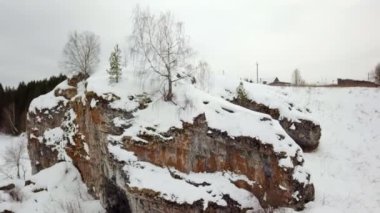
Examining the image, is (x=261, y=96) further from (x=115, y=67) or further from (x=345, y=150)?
(x=115, y=67)

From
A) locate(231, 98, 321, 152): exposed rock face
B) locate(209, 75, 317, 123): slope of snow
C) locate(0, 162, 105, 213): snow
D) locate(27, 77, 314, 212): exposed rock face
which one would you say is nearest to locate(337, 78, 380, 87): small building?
locate(209, 75, 317, 123): slope of snow

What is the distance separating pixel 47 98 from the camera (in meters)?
30.5

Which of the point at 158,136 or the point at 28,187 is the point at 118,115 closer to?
the point at 158,136

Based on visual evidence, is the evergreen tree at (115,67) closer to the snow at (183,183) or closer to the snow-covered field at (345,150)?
the snow at (183,183)

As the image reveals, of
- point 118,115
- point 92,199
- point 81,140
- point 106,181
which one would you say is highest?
point 118,115

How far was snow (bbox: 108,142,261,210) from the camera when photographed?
18.9m

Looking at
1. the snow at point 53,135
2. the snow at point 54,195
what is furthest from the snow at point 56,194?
the snow at point 53,135

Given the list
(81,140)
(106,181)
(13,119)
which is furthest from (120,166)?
(13,119)

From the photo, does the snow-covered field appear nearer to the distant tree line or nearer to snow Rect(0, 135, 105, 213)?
snow Rect(0, 135, 105, 213)

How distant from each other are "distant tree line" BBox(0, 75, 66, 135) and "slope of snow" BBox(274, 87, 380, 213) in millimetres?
31312

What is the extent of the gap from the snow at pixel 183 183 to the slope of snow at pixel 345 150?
242cm

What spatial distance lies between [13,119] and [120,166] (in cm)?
4064

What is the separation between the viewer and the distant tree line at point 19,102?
5478cm

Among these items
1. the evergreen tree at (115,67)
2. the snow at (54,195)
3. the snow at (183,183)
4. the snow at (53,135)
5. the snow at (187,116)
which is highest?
the evergreen tree at (115,67)
